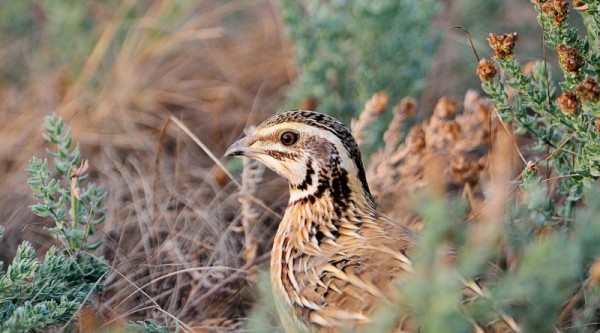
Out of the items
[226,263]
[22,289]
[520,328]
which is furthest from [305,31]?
[520,328]

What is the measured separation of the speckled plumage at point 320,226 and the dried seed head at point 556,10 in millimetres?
929

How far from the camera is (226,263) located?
4586mm

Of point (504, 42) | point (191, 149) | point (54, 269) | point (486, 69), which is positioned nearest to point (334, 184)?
point (486, 69)

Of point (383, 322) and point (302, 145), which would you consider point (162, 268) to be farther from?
point (383, 322)

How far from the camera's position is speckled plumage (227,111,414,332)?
3.50 meters

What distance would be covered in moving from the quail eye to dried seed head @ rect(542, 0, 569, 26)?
1109mm

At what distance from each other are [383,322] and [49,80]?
182 inches

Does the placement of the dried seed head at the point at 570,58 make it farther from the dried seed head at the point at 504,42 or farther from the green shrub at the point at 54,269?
the green shrub at the point at 54,269

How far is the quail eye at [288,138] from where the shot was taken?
3.89m

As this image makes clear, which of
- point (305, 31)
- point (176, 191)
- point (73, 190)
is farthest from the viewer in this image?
point (305, 31)

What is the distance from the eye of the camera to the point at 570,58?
3428 millimetres

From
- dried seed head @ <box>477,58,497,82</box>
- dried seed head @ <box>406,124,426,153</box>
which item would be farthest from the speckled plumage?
dried seed head @ <box>406,124,426,153</box>

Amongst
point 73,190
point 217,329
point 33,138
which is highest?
point 73,190

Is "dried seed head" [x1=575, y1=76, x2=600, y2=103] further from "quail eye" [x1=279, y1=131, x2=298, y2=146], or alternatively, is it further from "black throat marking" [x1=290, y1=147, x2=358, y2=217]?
"quail eye" [x1=279, y1=131, x2=298, y2=146]
